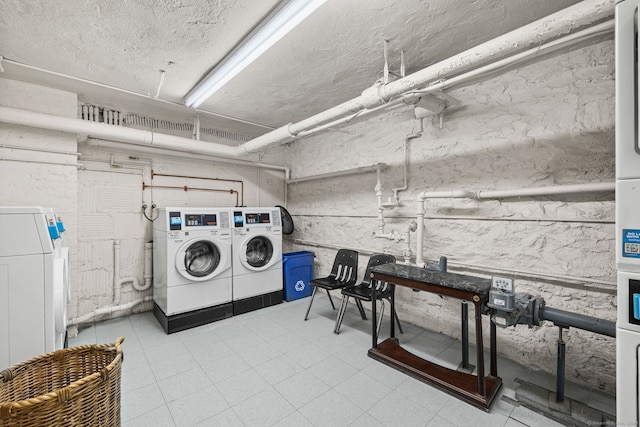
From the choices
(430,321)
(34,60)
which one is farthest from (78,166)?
(430,321)

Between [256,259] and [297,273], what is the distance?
0.65 m

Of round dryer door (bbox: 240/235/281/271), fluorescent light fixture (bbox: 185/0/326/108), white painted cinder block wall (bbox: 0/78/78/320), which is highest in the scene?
fluorescent light fixture (bbox: 185/0/326/108)

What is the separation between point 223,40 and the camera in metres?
2.02

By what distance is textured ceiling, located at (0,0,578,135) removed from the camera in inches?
67.6

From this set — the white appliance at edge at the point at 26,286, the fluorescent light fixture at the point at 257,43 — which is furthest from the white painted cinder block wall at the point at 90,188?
the white appliance at edge at the point at 26,286

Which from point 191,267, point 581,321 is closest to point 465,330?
point 581,321

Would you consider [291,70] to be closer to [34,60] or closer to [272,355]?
[34,60]

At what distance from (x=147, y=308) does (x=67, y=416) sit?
9.81 feet

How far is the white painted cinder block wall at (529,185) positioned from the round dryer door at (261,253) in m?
1.52

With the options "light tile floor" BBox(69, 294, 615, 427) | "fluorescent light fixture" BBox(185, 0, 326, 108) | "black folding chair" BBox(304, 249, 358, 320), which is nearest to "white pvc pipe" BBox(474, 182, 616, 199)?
"light tile floor" BBox(69, 294, 615, 427)

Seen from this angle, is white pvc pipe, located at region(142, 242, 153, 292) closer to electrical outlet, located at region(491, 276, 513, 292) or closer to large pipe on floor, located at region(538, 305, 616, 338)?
electrical outlet, located at region(491, 276, 513, 292)

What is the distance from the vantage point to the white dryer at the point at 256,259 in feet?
11.2

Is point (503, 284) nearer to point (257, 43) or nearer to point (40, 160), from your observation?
point (257, 43)

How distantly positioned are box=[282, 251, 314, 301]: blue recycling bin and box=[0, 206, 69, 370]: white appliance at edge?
8.46 feet
